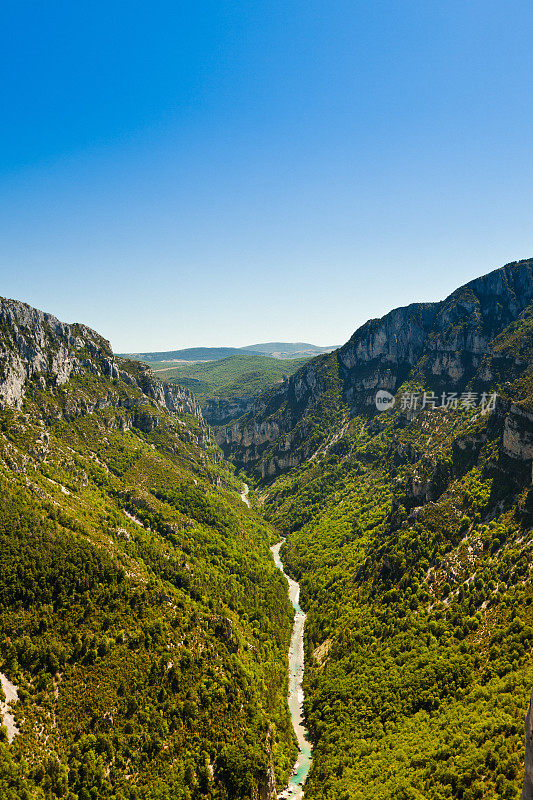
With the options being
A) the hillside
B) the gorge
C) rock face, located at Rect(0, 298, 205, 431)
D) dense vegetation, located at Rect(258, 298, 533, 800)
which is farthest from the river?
rock face, located at Rect(0, 298, 205, 431)

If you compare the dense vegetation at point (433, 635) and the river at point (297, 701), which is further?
the river at point (297, 701)

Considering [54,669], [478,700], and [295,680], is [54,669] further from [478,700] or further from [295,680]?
[478,700]

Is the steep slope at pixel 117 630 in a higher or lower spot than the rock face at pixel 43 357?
lower

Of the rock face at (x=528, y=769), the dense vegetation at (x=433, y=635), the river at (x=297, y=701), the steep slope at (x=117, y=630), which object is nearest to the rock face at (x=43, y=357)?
the steep slope at (x=117, y=630)

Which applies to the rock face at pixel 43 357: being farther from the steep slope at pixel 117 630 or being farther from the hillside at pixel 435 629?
the hillside at pixel 435 629

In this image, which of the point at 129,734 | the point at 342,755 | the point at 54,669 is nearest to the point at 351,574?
the point at 342,755

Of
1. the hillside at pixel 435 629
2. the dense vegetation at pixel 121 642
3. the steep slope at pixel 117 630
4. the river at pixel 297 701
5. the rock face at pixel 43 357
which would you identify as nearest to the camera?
the dense vegetation at pixel 121 642
